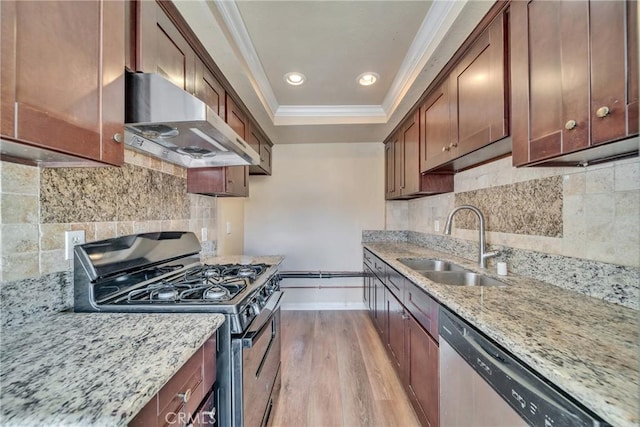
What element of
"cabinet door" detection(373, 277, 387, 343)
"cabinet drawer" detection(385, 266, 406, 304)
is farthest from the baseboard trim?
"cabinet drawer" detection(385, 266, 406, 304)

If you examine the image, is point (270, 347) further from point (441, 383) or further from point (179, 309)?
point (441, 383)

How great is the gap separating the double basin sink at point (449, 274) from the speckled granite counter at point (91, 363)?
1495 millimetres

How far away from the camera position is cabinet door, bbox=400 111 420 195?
2405 millimetres

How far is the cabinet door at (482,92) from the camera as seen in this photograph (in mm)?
1294

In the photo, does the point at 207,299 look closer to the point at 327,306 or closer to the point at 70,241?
the point at 70,241

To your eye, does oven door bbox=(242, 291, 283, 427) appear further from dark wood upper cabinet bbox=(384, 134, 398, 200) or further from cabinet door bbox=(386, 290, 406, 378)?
dark wood upper cabinet bbox=(384, 134, 398, 200)

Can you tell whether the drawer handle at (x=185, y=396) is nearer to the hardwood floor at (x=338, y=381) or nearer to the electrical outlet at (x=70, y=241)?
the electrical outlet at (x=70, y=241)

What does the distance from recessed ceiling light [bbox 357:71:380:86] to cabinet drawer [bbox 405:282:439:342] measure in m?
1.81

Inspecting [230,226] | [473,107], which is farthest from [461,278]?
[230,226]

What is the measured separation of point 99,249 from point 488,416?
1636 millimetres

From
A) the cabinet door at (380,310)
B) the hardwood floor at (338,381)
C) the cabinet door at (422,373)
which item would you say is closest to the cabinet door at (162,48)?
the cabinet door at (422,373)

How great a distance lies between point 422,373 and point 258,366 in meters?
0.91

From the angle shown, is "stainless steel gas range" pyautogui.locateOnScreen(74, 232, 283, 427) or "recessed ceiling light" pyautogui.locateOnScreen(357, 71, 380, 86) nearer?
"stainless steel gas range" pyautogui.locateOnScreen(74, 232, 283, 427)

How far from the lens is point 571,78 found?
90 cm
